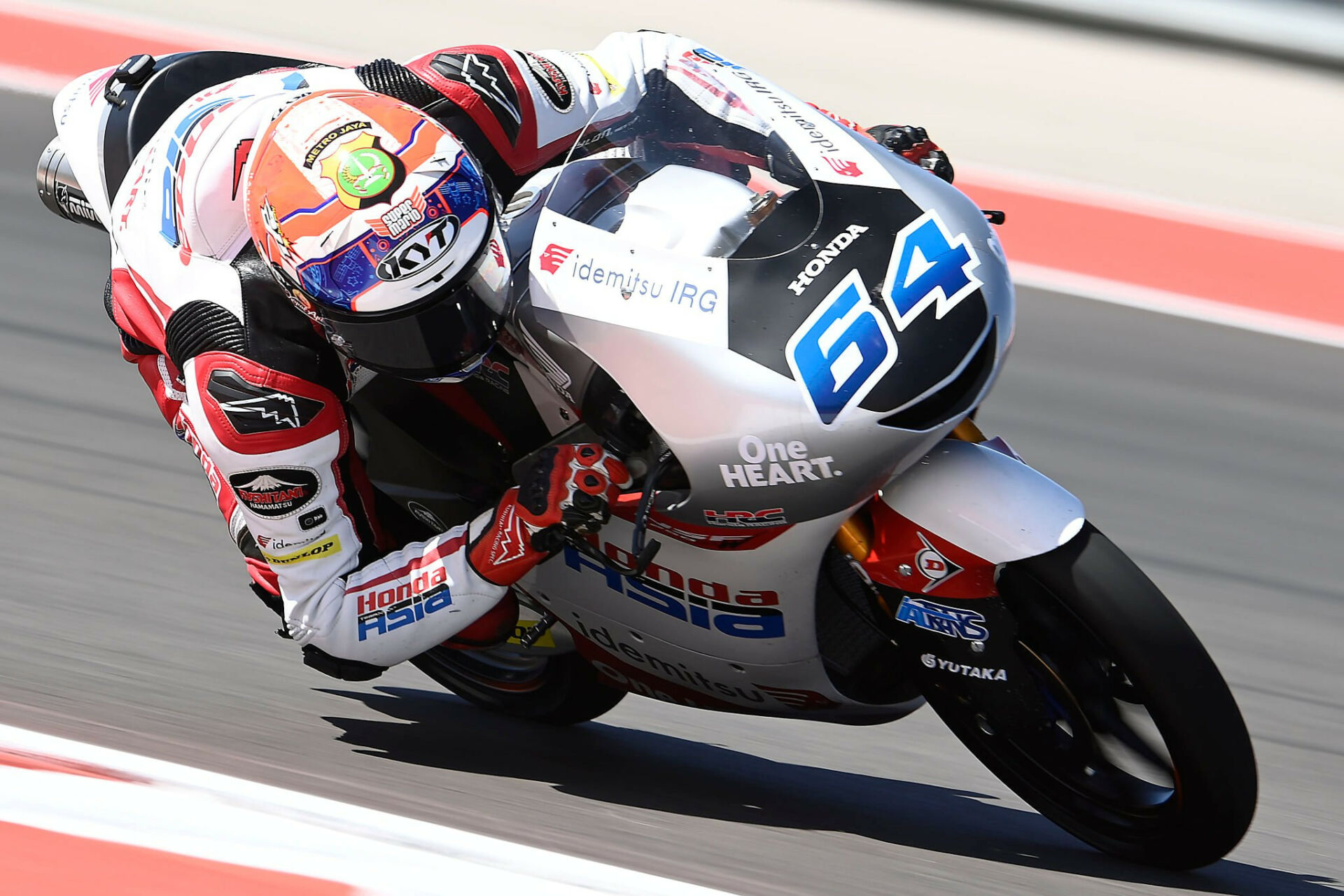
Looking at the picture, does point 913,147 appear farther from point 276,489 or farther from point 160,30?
point 160,30

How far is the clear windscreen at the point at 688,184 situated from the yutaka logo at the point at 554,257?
7cm

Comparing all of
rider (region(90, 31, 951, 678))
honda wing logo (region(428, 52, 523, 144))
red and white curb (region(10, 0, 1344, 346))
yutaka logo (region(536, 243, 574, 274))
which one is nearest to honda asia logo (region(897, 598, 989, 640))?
rider (region(90, 31, 951, 678))

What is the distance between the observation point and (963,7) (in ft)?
34.2

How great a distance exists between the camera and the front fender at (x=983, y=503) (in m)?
2.88

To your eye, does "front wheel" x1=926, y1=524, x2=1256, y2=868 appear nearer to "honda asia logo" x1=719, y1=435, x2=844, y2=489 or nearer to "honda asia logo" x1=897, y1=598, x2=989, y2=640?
"honda asia logo" x1=897, y1=598, x2=989, y2=640

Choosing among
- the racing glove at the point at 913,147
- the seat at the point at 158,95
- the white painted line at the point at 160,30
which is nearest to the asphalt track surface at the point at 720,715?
the seat at the point at 158,95

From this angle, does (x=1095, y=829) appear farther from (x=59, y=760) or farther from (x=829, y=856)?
(x=59, y=760)

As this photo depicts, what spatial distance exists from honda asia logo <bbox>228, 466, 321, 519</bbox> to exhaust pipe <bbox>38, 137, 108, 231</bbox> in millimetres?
1086

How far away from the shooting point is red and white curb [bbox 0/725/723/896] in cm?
276

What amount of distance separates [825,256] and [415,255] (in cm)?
71

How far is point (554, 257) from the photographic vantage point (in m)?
3.02

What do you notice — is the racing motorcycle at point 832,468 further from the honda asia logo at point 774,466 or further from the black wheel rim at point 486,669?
the black wheel rim at point 486,669

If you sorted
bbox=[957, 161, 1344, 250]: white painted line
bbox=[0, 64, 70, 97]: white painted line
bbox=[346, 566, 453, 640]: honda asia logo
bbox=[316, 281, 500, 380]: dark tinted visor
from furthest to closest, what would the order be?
1. bbox=[0, 64, 70, 97]: white painted line
2. bbox=[957, 161, 1344, 250]: white painted line
3. bbox=[346, 566, 453, 640]: honda asia logo
4. bbox=[316, 281, 500, 380]: dark tinted visor

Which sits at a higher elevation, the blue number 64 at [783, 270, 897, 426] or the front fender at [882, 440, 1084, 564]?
the blue number 64 at [783, 270, 897, 426]
